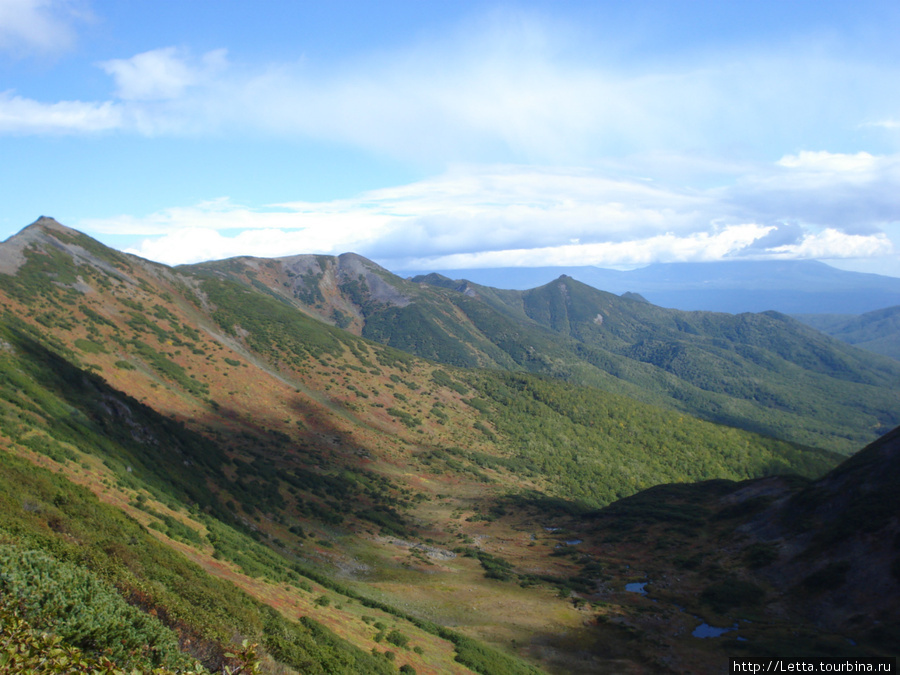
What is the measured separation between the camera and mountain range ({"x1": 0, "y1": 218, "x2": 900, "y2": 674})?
1443 cm

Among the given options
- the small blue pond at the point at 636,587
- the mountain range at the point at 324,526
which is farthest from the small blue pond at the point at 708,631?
the small blue pond at the point at 636,587

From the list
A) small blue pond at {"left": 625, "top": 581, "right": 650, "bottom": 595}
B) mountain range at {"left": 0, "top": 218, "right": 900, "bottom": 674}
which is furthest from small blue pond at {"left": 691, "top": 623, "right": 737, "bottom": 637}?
small blue pond at {"left": 625, "top": 581, "right": 650, "bottom": 595}

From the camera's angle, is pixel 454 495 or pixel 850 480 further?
pixel 454 495

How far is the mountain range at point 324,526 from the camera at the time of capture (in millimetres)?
14430

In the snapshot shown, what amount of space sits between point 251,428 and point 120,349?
19067 mm

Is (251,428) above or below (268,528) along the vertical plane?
above

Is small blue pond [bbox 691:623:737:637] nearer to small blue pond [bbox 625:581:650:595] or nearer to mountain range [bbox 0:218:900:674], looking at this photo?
mountain range [bbox 0:218:900:674]

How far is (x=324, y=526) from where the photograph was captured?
4453cm

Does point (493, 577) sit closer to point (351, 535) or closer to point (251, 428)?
point (351, 535)

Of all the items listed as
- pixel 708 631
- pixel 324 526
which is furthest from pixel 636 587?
pixel 324 526

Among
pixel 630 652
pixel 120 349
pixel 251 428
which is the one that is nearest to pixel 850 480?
pixel 630 652

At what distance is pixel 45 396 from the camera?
31328 mm

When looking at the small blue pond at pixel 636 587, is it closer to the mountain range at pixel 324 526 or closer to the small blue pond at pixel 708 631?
the mountain range at pixel 324 526

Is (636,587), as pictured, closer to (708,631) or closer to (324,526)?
(708,631)
